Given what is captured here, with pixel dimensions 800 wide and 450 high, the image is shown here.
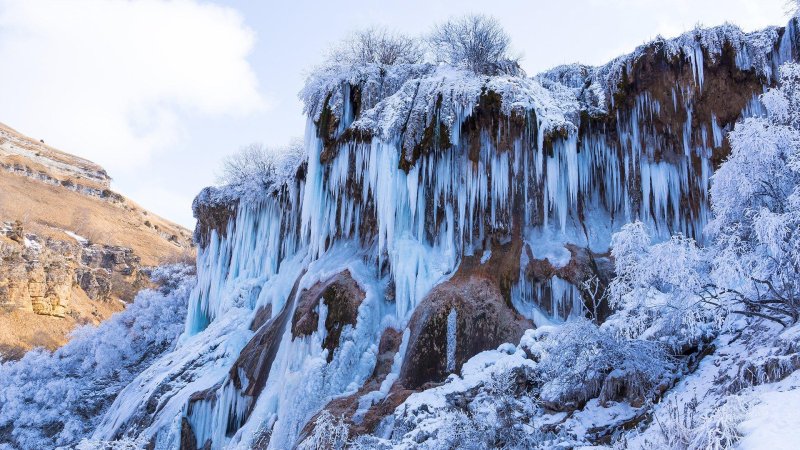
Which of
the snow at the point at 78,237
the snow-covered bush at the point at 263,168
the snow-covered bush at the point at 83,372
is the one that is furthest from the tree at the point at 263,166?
the snow at the point at 78,237

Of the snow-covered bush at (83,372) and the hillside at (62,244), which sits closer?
the snow-covered bush at (83,372)

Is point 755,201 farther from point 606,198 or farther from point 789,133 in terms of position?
point 606,198

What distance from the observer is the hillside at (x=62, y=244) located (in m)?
46.9

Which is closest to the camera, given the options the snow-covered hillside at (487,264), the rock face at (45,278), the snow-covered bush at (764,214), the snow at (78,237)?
the snow-covered bush at (764,214)

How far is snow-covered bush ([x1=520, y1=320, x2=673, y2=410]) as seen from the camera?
972 cm

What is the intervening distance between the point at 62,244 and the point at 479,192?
6109cm

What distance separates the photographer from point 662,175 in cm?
1675

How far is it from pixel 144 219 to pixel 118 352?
226 ft

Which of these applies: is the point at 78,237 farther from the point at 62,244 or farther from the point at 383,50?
the point at 383,50

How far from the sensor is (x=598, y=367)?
33.8 feet

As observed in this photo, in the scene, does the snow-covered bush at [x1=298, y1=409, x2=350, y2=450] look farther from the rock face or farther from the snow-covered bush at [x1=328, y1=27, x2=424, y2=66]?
the rock face

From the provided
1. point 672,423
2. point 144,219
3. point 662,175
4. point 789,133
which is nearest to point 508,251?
point 662,175

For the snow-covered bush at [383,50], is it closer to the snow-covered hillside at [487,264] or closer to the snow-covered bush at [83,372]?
the snow-covered hillside at [487,264]

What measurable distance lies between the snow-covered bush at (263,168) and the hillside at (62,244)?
17.9m
